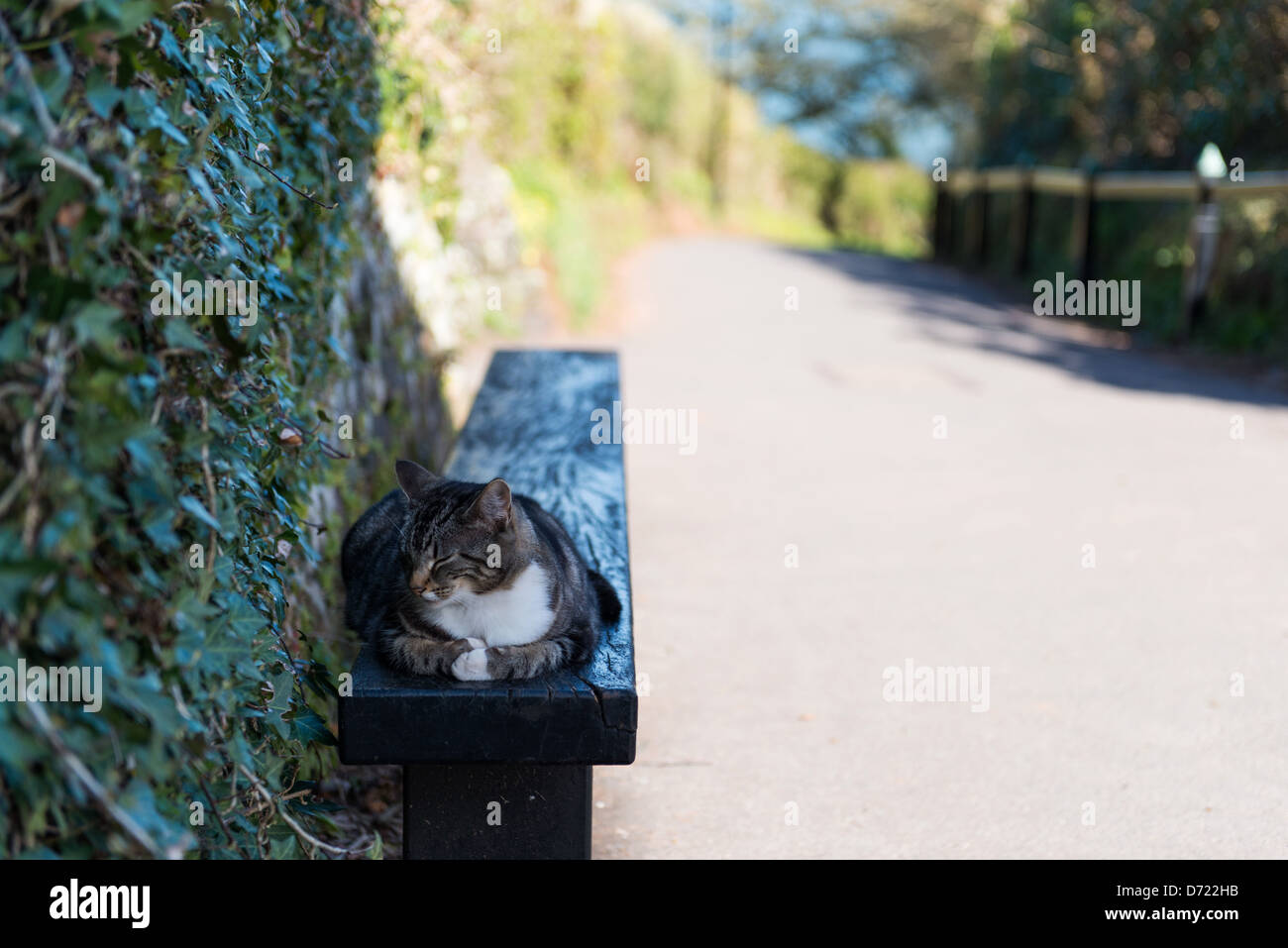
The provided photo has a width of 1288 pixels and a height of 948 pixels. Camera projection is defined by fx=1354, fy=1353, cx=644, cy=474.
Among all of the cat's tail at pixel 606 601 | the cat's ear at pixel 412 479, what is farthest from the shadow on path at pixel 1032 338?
the cat's ear at pixel 412 479

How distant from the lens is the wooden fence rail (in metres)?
12.7

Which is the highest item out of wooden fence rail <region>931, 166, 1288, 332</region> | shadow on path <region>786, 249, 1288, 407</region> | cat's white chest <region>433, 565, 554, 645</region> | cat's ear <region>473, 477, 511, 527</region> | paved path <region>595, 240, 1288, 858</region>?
wooden fence rail <region>931, 166, 1288, 332</region>

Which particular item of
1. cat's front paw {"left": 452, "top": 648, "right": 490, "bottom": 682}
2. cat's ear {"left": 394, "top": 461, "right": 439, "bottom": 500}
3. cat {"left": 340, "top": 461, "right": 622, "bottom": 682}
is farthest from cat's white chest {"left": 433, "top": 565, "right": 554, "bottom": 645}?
cat's ear {"left": 394, "top": 461, "right": 439, "bottom": 500}

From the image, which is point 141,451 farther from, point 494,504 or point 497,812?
point 497,812

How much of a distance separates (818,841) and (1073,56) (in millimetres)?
17970

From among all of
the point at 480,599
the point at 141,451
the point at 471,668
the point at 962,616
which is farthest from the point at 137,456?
the point at 962,616

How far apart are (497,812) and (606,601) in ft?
2.29

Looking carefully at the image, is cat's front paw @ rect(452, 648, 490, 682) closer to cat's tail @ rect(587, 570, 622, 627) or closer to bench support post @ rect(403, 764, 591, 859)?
bench support post @ rect(403, 764, 591, 859)

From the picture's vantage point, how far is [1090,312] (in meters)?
15.7

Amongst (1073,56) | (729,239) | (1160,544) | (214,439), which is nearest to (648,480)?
(1160,544)

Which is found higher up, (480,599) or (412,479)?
(412,479)

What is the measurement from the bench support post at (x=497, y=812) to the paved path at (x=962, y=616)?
0.75 meters

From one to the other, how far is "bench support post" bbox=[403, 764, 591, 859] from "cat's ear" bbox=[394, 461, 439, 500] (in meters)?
0.77

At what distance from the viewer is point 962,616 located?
19.4 ft
